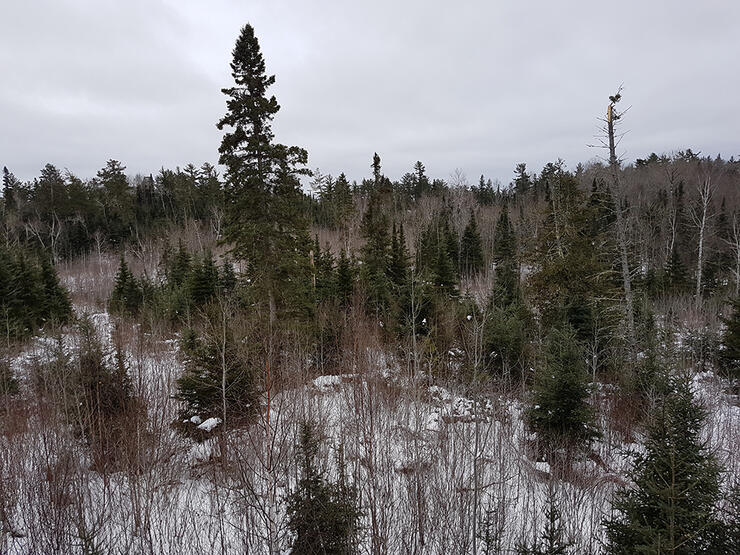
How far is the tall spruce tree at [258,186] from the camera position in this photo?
15.4m

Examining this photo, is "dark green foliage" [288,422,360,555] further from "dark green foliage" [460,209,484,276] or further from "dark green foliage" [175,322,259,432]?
"dark green foliage" [460,209,484,276]

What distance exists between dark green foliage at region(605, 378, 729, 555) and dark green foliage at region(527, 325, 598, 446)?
13.5ft

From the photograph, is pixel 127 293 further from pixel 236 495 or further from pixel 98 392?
pixel 236 495

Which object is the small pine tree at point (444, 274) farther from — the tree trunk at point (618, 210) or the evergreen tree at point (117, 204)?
the evergreen tree at point (117, 204)

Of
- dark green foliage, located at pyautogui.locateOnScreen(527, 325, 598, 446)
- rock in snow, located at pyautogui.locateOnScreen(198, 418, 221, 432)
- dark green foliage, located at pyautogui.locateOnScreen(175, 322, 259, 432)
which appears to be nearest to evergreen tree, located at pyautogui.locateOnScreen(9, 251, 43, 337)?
dark green foliage, located at pyautogui.locateOnScreen(175, 322, 259, 432)

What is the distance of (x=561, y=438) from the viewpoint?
8.82 metres

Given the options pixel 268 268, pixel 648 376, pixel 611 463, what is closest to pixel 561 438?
pixel 611 463

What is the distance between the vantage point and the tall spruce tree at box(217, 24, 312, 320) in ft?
50.4

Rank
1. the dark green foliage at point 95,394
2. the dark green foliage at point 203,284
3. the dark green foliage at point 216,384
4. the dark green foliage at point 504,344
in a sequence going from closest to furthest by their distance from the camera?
the dark green foliage at point 95,394
the dark green foliage at point 216,384
the dark green foliage at point 504,344
the dark green foliage at point 203,284

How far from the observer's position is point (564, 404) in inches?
350

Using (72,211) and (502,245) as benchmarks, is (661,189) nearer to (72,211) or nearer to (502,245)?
(502,245)

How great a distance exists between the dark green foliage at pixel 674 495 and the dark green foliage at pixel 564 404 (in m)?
4.11

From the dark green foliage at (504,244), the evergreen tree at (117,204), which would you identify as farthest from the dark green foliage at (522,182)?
the evergreen tree at (117,204)

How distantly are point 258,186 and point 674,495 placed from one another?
15.6m
